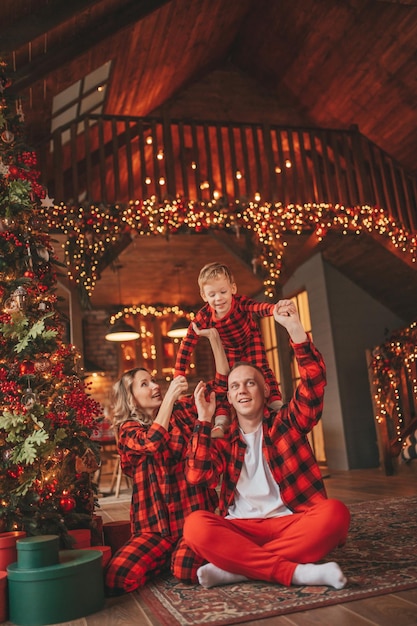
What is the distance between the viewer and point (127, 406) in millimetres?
3102

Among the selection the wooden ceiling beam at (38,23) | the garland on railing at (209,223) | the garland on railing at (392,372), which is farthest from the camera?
the garland on railing at (392,372)

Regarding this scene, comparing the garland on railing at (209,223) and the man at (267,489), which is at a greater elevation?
the garland on railing at (209,223)

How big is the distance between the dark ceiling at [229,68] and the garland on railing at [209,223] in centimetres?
44

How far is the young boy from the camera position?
3.38m

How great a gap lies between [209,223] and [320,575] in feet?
16.7

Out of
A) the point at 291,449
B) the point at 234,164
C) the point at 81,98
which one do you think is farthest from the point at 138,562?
the point at 81,98

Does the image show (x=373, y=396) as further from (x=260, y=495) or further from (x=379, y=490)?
(x=260, y=495)

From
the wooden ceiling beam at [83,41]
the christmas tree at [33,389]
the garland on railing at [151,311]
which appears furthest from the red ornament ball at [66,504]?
the garland on railing at [151,311]

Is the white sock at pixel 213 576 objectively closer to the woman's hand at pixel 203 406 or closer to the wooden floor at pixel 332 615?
the wooden floor at pixel 332 615

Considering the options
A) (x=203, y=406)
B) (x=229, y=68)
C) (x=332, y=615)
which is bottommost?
(x=332, y=615)

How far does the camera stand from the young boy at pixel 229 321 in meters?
3.38

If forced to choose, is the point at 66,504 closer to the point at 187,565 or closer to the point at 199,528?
the point at 187,565

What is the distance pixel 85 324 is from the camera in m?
11.6

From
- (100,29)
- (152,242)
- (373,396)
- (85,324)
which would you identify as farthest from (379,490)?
(85,324)
